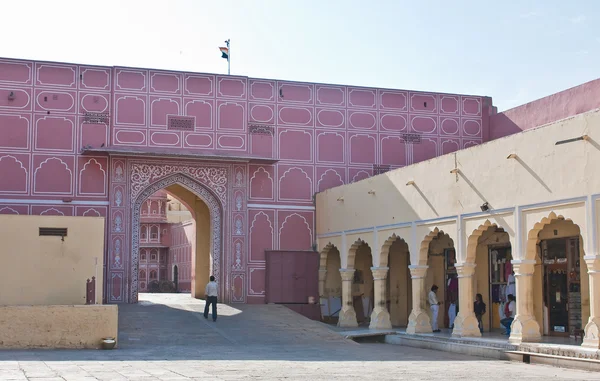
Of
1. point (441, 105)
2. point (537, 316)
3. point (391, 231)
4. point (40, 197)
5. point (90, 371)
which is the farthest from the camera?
point (441, 105)

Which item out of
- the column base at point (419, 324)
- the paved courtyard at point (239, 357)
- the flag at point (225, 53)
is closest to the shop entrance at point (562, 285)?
the column base at point (419, 324)

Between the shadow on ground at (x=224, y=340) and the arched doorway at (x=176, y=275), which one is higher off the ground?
the arched doorway at (x=176, y=275)

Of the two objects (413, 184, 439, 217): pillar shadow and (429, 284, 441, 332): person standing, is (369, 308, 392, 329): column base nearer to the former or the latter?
(429, 284, 441, 332): person standing

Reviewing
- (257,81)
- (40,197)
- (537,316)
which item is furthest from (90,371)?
(257,81)

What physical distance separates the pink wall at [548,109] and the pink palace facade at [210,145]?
3.71 feet

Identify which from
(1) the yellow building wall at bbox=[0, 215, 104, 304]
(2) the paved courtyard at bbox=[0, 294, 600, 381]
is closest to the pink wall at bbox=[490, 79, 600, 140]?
(2) the paved courtyard at bbox=[0, 294, 600, 381]

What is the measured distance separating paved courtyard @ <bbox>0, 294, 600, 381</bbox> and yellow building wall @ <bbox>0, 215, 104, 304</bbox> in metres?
1.61

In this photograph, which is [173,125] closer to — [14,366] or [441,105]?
[441,105]

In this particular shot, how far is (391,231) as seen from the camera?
2059 centimetres

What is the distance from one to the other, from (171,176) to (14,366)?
1271 centimetres

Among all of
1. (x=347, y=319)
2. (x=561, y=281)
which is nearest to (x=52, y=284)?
(x=347, y=319)

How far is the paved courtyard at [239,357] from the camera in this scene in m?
10.6

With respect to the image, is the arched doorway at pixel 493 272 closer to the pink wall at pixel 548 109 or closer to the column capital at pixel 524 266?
the column capital at pixel 524 266

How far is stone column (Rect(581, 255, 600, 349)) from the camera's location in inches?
533
